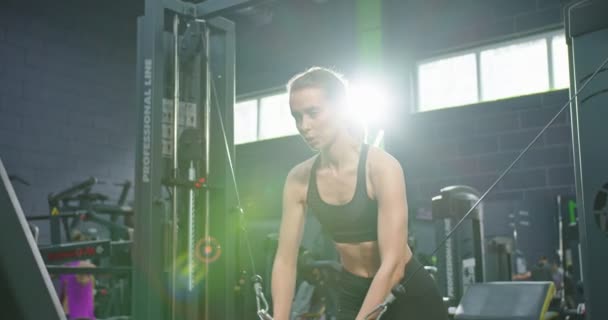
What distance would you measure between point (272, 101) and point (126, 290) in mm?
3215

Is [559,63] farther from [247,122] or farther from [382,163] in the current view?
[382,163]

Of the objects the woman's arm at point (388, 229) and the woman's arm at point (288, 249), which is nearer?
the woman's arm at point (388, 229)

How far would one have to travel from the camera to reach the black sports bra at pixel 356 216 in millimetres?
1907

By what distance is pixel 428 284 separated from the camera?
188 cm

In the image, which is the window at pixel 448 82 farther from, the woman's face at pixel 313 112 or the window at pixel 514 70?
the woman's face at pixel 313 112

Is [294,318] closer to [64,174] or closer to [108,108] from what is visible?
[64,174]

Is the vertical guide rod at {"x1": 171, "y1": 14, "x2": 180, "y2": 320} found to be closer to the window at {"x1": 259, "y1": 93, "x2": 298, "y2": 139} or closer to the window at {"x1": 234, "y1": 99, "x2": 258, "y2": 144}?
the window at {"x1": 259, "y1": 93, "x2": 298, "y2": 139}

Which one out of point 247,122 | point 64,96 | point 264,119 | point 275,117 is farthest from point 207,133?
point 247,122

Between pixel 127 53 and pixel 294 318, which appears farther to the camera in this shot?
pixel 127 53

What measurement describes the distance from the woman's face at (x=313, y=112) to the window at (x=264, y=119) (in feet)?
18.7

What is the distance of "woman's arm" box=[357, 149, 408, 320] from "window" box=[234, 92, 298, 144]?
229 inches

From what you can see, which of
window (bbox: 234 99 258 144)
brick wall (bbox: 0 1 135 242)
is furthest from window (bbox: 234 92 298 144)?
brick wall (bbox: 0 1 135 242)

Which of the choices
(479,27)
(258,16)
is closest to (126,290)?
(258,16)

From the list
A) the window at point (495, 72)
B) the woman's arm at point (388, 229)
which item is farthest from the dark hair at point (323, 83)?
the window at point (495, 72)
